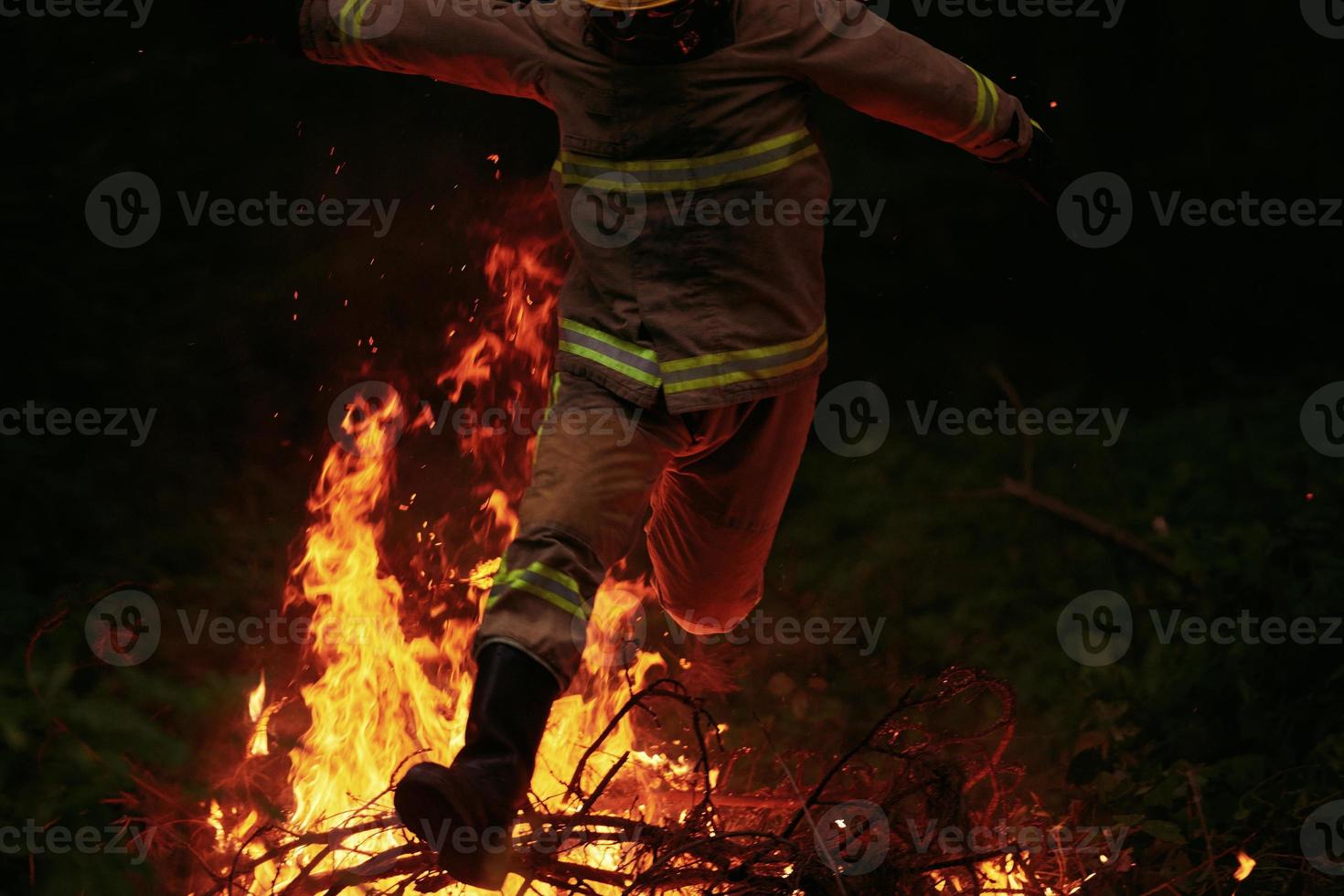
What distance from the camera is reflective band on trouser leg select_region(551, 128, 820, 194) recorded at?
2750 mm

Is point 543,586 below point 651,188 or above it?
below

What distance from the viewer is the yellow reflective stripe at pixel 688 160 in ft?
9.02

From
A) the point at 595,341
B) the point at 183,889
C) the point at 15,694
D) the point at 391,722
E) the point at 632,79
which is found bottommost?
the point at 183,889

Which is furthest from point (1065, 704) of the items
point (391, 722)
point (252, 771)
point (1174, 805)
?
point (252, 771)

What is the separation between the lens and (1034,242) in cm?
645

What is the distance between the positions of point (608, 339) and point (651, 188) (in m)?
0.30

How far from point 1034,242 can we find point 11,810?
15.5 feet

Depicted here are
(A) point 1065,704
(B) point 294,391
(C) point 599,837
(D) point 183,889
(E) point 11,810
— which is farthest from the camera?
(B) point 294,391

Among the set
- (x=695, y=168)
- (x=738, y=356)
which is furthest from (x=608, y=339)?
(x=695, y=168)

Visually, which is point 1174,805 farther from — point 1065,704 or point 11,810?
point 11,810

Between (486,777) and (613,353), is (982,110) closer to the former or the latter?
(613,353)

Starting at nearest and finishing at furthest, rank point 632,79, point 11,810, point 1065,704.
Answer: point 632,79, point 11,810, point 1065,704

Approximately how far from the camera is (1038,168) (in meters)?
3.13

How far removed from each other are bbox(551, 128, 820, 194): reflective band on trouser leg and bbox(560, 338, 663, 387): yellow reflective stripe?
1.03ft
